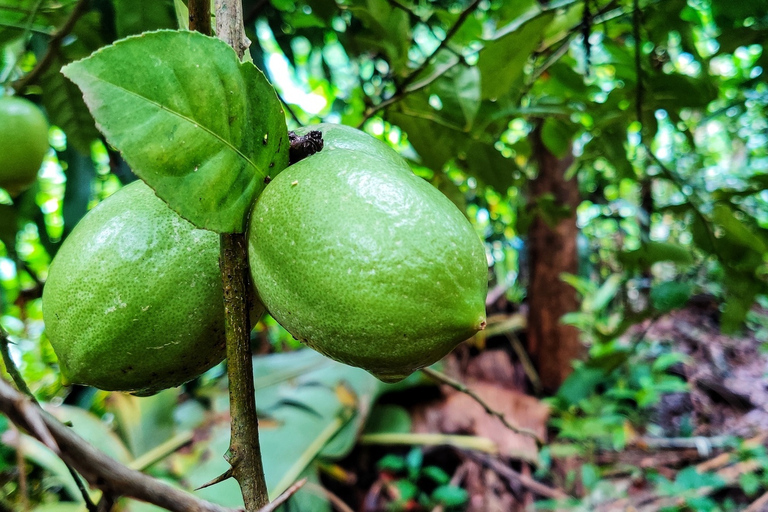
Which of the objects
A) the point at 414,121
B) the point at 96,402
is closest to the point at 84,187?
the point at 414,121

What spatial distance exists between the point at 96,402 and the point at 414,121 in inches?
71.7

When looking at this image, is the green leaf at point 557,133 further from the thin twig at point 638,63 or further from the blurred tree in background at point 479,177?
the thin twig at point 638,63

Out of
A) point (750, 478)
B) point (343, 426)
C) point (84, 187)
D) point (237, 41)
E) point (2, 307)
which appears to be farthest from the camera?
point (343, 426)

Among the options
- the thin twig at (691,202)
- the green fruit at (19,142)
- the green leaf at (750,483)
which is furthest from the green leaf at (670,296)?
the green fruit at (19,142)

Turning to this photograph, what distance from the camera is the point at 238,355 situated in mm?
429

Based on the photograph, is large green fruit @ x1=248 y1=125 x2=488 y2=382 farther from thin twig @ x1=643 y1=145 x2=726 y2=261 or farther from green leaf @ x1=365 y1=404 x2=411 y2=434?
green leaf @ x1=365 y1=404 x2=411 y2=434

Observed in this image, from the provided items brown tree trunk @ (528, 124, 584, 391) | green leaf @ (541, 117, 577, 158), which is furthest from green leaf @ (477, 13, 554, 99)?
brown tree trunk @ (528, 124, 584, 391)

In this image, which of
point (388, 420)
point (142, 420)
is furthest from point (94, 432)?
point (388, 420)

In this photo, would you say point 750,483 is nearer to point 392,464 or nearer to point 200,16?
point 392,464

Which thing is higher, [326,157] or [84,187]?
[326,157]

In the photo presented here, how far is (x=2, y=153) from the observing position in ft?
2.93

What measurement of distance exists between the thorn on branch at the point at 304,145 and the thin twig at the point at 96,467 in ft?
1.07

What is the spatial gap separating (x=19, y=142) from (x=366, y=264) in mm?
818

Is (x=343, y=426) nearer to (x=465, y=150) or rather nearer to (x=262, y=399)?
(x=262, y=399)
